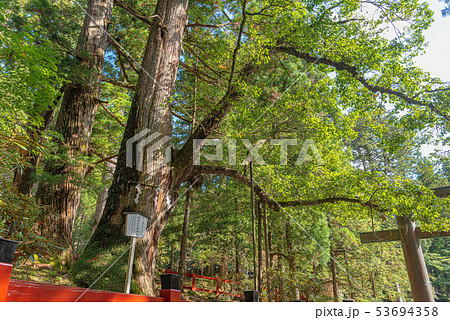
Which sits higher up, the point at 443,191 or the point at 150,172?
the point at 443,191

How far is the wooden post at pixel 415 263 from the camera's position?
5.98 m

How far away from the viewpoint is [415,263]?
6.22 meters

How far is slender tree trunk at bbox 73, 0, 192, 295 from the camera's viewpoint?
361 cm

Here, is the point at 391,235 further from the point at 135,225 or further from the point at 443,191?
the point at 135,225

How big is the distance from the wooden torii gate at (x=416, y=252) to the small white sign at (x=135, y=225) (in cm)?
511

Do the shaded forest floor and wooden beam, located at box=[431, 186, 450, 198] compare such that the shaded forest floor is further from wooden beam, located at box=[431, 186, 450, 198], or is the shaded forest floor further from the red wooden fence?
wooden beam, located at box=[431, 186, 450, 198]

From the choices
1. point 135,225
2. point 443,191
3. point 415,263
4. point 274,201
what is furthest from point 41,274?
point 443,191

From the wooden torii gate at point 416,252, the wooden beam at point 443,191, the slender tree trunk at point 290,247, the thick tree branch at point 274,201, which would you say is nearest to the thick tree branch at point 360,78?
the wooden beam at point 443,191

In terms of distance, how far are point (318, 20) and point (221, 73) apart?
8.24ft

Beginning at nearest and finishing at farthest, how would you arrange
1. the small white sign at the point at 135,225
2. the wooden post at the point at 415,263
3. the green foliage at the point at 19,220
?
the green foliage at the point at 19,220
the small white sign at the point at 135,225
the wooden post at the point at 415,263

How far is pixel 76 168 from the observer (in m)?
5.25

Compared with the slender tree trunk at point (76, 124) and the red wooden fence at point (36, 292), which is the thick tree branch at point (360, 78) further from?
the red wooden fence at point (36, 292)

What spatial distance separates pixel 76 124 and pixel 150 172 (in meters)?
2.45
